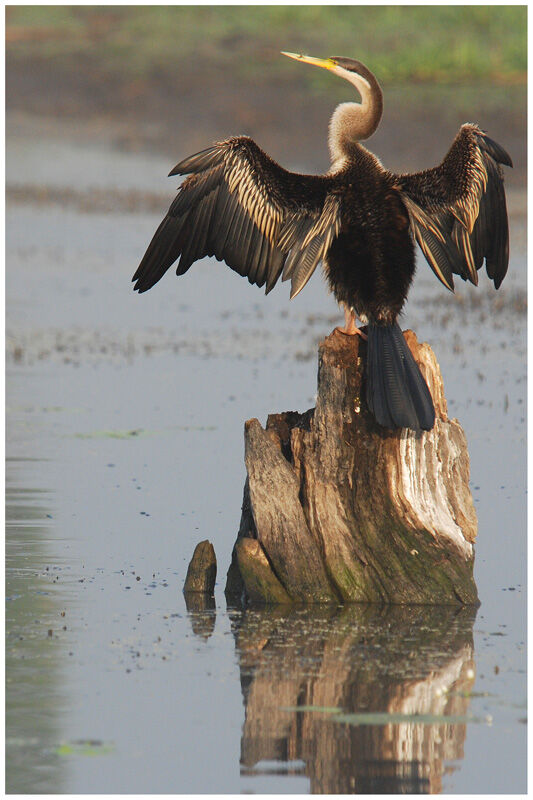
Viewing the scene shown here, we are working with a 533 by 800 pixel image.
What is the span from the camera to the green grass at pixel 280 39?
2780cm

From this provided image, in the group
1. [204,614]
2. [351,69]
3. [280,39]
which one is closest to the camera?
[204,614]

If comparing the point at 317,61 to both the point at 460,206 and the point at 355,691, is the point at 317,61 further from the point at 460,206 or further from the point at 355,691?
the point at 355,691

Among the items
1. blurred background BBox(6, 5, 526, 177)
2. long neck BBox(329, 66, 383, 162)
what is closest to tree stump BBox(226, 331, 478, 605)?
long neck BBox(329, 66, 383, 162)

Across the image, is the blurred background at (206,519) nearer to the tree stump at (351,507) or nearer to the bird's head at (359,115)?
the tree stump at (351,507)

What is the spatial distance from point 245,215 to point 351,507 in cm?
146

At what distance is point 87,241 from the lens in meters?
20.5

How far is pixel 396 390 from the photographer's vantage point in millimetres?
6711

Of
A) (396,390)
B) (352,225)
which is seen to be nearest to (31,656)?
(396,390)

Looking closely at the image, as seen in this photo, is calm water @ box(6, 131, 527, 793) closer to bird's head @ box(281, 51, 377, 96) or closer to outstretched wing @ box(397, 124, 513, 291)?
outstretched wing @ box(397, 124, 513, 291)

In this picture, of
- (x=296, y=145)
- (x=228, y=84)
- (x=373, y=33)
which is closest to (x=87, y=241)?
(x=296, y=145)

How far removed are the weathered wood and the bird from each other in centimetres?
108

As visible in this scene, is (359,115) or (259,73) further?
(259,73)

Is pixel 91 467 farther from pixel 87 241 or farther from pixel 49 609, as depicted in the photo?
pixel 87 241

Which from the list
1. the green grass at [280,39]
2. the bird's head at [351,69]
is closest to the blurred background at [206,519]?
the green grass at [280,39]
